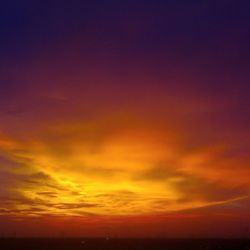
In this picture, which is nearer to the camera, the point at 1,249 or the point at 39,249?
the point at 1,249

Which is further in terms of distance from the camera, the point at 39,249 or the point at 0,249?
the point at 39,249

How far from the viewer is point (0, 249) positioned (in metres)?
105

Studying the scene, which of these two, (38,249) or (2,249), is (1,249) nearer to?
(2,249)

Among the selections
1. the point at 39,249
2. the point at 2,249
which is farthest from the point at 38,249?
the point at 2,249

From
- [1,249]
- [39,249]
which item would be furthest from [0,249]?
[39,249]

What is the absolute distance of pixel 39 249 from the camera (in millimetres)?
115750

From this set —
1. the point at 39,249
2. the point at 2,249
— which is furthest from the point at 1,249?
the point at 39,249

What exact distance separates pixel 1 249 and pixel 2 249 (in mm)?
207

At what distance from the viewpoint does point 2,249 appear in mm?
105688

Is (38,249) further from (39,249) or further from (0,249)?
(0,249)

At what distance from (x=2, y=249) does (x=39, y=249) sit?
12.0m

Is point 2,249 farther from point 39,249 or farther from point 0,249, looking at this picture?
point 39,249

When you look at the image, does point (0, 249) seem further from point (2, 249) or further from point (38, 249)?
point (38, 249)

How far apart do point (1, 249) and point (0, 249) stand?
11.6 inches
